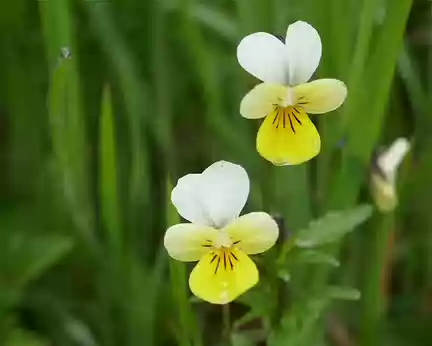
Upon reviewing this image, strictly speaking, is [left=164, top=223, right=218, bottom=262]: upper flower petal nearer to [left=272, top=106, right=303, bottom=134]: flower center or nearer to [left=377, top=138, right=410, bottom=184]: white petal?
[left=272, top=106, right=303, bottom=134]: flower center

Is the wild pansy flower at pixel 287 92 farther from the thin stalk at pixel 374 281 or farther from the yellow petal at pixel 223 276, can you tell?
the thin stalk at pixel 374 281

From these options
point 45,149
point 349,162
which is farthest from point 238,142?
point 45,149

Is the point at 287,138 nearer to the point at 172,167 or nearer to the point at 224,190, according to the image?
the point at 224,190

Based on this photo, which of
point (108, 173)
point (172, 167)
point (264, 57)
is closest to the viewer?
point (264, 57)

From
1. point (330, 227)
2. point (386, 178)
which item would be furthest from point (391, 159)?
point (330, 227)

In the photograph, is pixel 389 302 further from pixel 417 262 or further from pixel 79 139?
pixel 79 139
